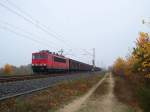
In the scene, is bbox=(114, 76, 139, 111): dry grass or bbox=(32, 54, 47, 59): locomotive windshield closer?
bbox=(114, 76, 139, 111): dry grass

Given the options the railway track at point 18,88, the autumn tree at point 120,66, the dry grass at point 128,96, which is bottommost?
the dry grass at point 128,96

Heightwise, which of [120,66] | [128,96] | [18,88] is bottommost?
[128,96]

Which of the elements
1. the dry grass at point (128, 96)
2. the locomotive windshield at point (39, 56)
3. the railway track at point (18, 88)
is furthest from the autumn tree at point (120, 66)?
the railway track at point (18, 88)

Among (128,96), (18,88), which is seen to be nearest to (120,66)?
(128,96)

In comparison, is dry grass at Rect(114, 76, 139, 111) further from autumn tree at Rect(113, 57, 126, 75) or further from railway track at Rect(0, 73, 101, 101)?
autumn tree at Rect(113, 57, 126, 75)

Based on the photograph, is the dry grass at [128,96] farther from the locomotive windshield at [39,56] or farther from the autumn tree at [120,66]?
the autumn tree at [120,66]

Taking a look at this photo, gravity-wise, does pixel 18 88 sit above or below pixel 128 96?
above

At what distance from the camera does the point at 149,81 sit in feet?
76.6

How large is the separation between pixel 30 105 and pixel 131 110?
219 inches

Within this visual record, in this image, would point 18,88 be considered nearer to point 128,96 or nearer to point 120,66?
point 128,96

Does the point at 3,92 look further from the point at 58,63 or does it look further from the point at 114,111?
the point at 58,63

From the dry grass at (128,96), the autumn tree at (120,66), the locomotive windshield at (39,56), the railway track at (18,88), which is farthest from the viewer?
the autumn tree at (120,66)

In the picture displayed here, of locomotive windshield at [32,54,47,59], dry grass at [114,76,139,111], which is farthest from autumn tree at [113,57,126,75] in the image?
dry grass at [114,76,139,111]

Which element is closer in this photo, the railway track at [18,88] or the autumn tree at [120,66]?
the railway track at [18,88]
